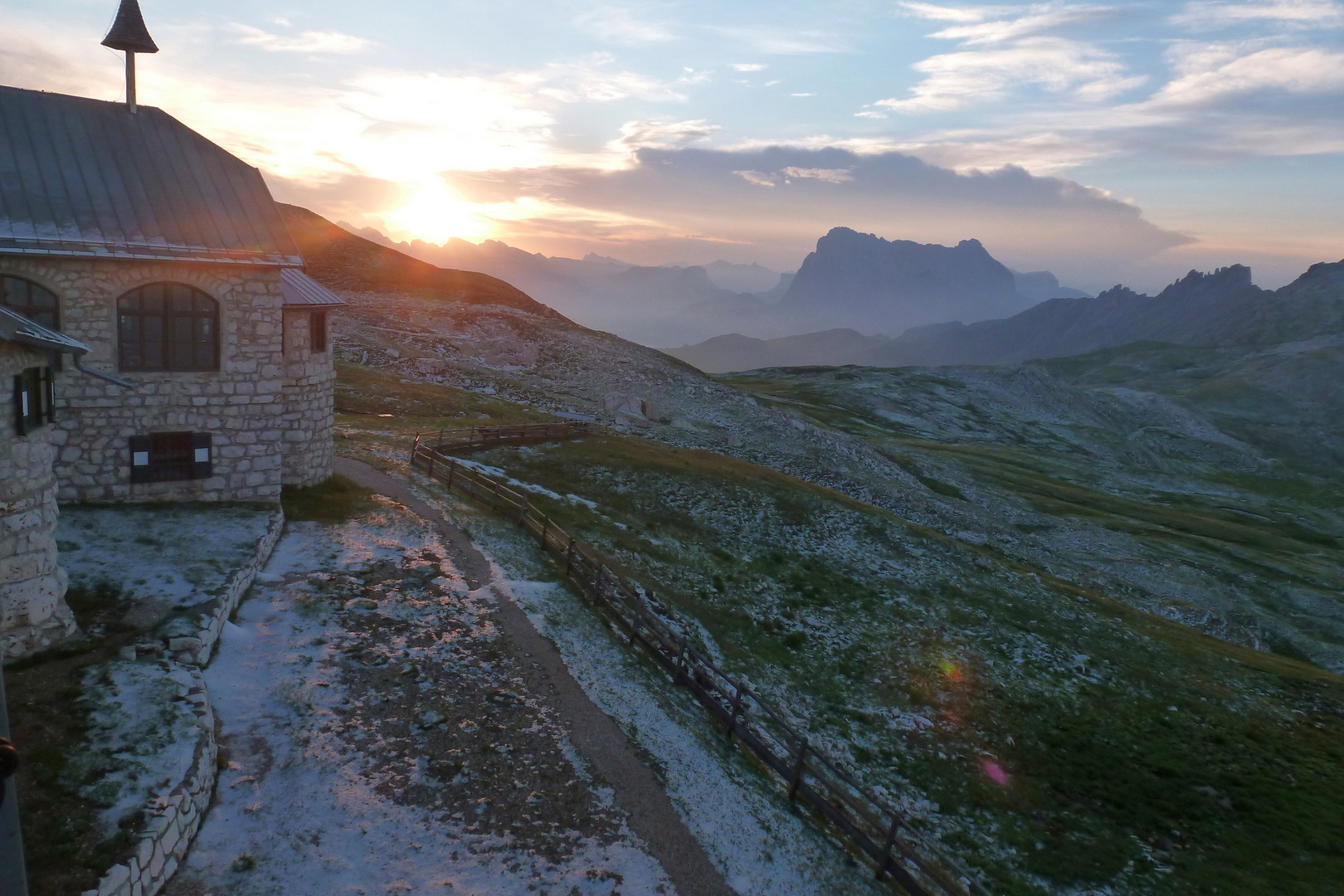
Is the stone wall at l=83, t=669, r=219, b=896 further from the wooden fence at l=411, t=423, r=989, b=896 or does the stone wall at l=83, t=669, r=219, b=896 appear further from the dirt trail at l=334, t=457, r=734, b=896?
the wooden fence at l=411, t=423, r=989, b=896

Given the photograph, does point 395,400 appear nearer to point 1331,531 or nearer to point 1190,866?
point 1190,866

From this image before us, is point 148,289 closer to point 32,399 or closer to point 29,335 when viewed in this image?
point 32,399

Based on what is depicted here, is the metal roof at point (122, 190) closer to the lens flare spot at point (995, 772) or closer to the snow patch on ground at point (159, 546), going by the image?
the snow patch on ground at point (159, 546)

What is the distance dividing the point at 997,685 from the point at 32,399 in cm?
3252

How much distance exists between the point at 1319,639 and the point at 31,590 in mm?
71144

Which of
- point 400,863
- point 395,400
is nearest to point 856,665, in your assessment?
point 400,863

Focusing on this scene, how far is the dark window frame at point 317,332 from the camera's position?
1198 inches

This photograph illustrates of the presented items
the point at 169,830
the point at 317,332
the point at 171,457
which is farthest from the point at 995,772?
the point at 317,332

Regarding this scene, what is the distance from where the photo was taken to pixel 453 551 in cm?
2722

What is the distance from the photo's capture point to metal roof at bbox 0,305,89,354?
47.8 ft

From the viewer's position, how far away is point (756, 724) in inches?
911

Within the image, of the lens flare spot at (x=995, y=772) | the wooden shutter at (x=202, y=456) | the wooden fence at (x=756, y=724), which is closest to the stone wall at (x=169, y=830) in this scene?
the wooden fence at (x=756, y=724)

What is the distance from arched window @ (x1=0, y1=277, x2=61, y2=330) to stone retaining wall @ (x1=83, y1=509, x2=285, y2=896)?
11.4m

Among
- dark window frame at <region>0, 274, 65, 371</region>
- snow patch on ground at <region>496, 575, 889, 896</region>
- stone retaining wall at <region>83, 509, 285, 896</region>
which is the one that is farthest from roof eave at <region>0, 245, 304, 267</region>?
snow patch on ground at <region>496, 575, 889, 896</region>
